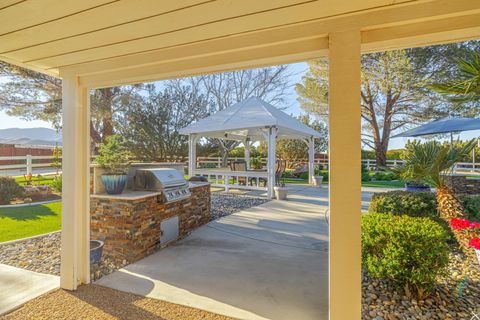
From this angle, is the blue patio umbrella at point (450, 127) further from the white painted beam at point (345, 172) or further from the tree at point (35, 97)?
the tree at point (35, 97)

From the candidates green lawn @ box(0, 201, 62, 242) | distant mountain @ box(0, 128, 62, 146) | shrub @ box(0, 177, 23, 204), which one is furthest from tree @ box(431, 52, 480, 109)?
distant mountain @ box(0, 128, 62, 146)

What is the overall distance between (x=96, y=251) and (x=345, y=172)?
11.0 feet

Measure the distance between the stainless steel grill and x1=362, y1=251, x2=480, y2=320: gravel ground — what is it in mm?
3154

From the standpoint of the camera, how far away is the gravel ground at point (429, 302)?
2557 mm

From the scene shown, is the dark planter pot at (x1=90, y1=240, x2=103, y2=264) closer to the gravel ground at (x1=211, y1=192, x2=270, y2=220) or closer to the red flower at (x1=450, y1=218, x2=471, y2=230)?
the gravel ground at (x1=211, y1=192, x2=270, y2=220)

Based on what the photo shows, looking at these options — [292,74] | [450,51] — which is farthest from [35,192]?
A: [450,51]

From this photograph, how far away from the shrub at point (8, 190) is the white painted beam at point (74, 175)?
688 cm

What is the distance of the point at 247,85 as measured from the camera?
Result: 21.3 meters

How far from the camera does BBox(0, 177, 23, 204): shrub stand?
8.00 metres

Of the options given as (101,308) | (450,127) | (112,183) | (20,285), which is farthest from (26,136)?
(450,127)

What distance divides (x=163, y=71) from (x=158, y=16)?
2.86ft

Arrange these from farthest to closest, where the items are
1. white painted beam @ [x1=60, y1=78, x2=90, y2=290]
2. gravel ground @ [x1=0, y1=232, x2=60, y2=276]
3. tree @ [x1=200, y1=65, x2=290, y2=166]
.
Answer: tree @ [x1=200, y1=65, x2=290, y2=166]
gravel ground @ [x1=0, y1=232, x2=60, y2=276]
white painted beam @ [x1=60, y1=78, x2=90, y2=290]

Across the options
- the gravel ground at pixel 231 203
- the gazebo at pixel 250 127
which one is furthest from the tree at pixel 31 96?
the gravel ground at pixel 231 203

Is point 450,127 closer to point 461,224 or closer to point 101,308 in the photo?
point 461,224
